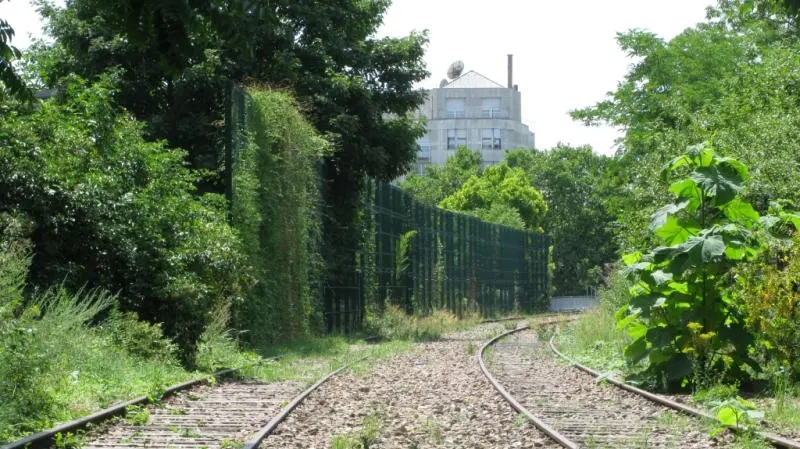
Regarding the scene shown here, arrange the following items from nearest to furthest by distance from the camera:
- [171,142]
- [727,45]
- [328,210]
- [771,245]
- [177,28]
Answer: [177,28] → [771,245] → [171,142] → [328,210] → [727,45]

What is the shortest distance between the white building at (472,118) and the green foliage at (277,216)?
9827cm

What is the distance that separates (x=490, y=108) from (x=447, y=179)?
4042 cm

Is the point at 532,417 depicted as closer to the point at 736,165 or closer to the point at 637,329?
the point at 637,329

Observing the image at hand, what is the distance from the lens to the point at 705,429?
9773mm

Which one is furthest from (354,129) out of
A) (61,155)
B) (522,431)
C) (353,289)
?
(522,431)

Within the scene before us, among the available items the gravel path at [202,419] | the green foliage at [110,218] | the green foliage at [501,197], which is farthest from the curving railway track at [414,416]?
the green foliage at [501,197]

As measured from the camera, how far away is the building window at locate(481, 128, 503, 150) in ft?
410

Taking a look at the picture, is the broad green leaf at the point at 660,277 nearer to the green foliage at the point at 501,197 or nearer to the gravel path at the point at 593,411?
the gravel path at the point at 593,411

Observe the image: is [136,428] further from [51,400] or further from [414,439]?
[414,439]

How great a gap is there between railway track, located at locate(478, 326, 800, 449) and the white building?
353ft

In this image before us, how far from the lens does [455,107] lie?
125 m

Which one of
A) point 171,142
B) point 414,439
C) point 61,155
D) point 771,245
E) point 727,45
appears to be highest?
point 727,45

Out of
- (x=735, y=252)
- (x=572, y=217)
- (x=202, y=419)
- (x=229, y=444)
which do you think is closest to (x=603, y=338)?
(x=735, y=252)

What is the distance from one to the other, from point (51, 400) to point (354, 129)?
786 inches
